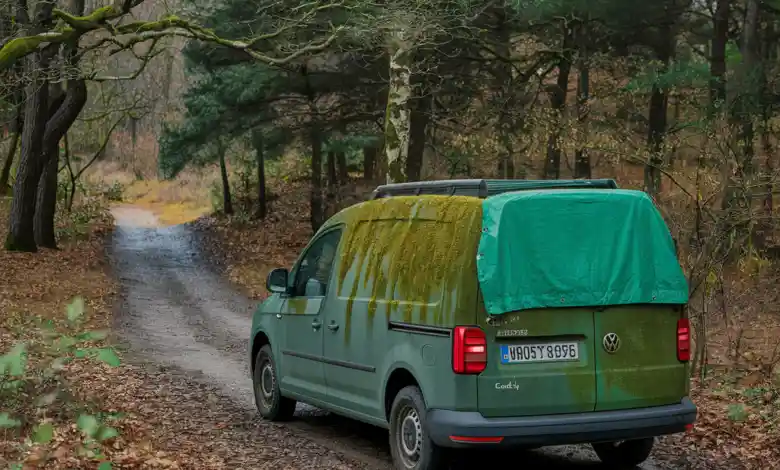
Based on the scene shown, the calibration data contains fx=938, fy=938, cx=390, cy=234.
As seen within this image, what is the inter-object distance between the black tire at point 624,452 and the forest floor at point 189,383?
0.52 ft

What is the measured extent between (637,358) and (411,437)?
175 cm

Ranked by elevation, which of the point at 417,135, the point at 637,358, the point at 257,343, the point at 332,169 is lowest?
the point at 257,343

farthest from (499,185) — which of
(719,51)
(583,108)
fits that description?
(719,51)

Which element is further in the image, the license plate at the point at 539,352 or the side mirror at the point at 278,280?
the side mirror at the point at 278,280

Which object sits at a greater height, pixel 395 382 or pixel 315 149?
pixel 315 149

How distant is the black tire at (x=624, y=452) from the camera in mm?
7414

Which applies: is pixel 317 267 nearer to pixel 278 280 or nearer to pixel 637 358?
pixel 278 280

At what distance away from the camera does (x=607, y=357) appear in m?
6.56

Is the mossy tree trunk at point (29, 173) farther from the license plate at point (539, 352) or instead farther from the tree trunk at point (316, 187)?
the license plate at point (539, 352)

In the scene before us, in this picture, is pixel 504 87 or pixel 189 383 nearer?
pixel 189 383

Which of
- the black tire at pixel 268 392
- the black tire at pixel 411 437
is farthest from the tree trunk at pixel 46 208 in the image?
the black tire at pixel 411 437

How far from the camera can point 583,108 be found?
75.8 feet

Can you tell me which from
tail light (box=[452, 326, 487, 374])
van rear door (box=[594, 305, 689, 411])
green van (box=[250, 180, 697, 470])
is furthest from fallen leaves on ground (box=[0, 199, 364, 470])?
van rear door (box=[594, 305, 689, 411])

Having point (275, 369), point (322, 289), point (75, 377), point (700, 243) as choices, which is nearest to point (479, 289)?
point (322, 289)
